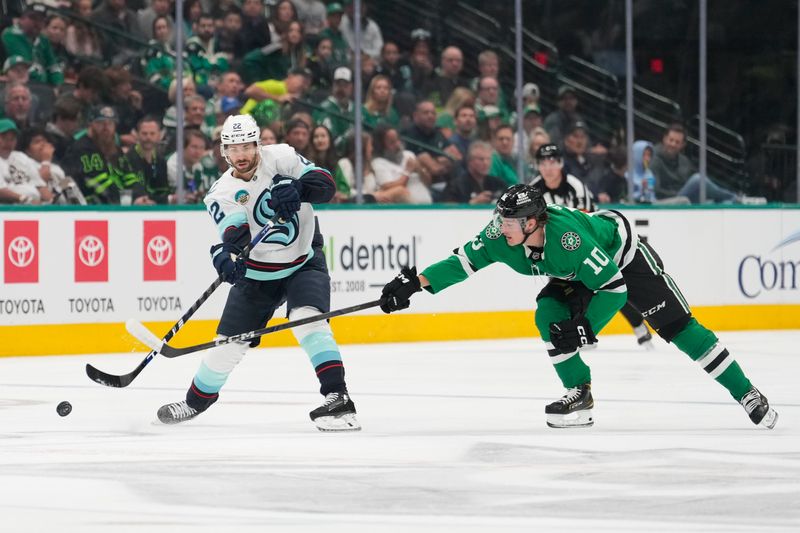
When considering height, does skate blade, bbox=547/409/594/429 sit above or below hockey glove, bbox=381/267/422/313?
below

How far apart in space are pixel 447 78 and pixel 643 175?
5.65 feet

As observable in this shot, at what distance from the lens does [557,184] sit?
8.68 meters

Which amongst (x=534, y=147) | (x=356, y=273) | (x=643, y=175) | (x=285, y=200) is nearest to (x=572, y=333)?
(x=285, y=200)

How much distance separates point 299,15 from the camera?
11.0 m

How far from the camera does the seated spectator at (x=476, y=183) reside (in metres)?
11.0

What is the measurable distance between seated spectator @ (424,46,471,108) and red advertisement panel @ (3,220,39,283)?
11.7ft

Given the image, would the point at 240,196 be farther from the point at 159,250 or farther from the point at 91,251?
the point at 159,250

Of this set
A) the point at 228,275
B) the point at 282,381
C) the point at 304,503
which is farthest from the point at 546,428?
the point at 282,381

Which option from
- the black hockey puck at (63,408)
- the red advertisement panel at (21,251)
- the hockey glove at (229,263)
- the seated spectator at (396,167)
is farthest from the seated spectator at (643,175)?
the black hockey puck at (63,408)

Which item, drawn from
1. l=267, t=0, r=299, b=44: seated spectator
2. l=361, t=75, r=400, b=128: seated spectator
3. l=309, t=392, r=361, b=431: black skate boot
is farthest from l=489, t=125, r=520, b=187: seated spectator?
l=309, t=392, r=361, b=431: black skate boot

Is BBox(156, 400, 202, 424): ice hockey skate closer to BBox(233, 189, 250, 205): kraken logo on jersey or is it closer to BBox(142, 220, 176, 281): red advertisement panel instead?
BBox(233, 189, 250, 205): kraken logo on jersey

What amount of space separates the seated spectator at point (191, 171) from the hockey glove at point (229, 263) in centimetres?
424

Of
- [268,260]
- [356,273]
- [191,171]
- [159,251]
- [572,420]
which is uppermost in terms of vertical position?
[191,171]

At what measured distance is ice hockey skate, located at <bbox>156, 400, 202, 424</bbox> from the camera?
5789 mm
